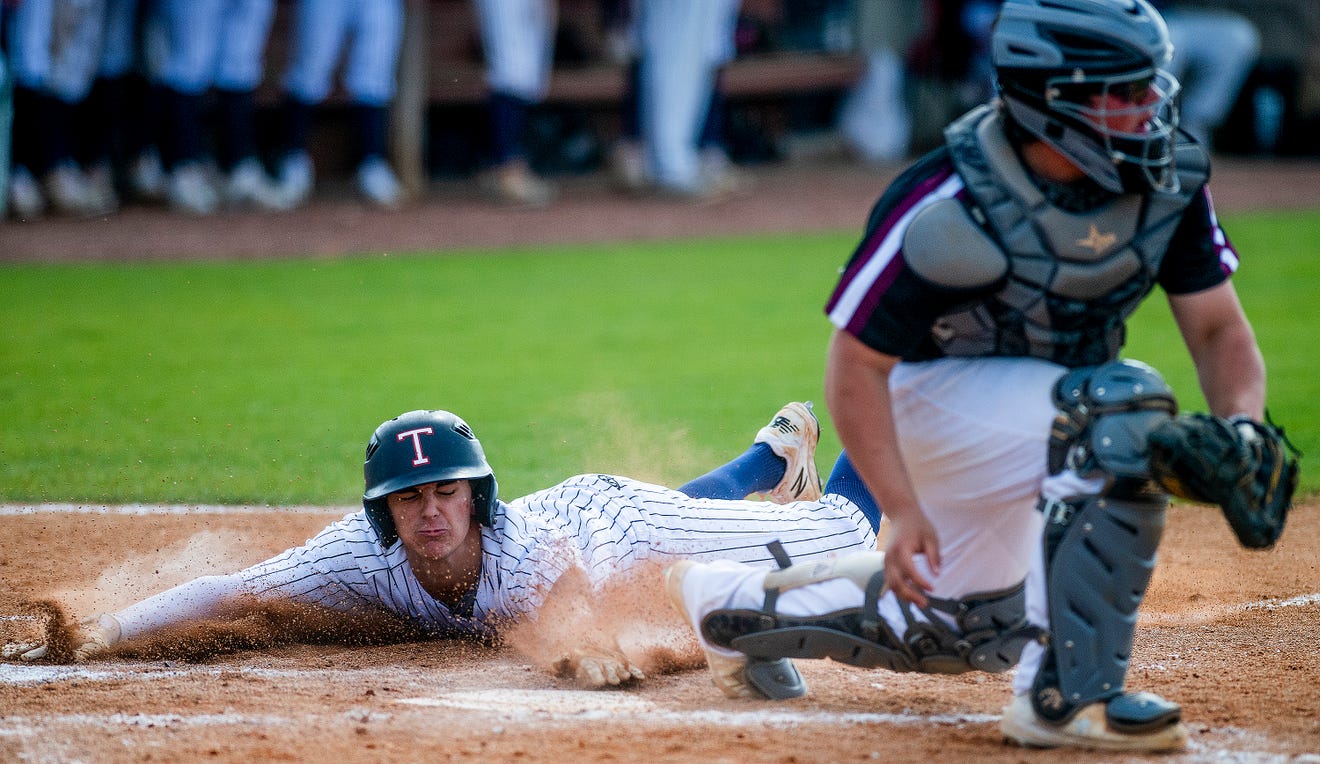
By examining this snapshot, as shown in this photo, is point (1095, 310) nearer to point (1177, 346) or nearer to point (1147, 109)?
point (1147, 109)

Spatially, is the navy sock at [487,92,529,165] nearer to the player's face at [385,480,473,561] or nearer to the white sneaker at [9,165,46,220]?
the white sneaker at [9,165,46,220]

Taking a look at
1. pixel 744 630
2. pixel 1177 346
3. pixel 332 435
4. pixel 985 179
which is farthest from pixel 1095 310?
pixel 1177 346

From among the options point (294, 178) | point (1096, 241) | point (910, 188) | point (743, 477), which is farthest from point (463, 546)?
point (294, 178)

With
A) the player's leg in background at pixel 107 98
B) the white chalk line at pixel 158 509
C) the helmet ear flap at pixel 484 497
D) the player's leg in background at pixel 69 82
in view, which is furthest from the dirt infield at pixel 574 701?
the player's leg in background at pixel 107 98

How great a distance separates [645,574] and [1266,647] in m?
1.62

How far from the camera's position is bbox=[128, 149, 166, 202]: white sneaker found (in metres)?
12.7

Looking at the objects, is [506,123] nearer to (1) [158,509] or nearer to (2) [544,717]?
(1) [158,509]

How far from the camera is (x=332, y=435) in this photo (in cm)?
658

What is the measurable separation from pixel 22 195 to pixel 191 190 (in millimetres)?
1284

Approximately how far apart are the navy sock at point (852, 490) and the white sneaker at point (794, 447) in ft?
1.44

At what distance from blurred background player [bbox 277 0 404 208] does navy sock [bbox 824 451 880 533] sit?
8996 millimetres

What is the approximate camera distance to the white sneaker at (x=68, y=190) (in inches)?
467

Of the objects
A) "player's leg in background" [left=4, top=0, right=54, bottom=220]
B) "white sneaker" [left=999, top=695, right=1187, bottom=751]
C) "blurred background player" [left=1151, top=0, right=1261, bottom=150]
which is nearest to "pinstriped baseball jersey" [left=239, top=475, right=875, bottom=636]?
"white sneaker" [left=999, top=695, right=1187, bottom=751]

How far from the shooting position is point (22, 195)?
1175 centimetres
